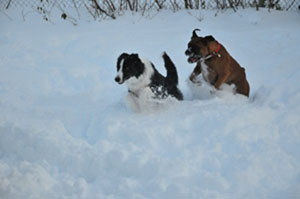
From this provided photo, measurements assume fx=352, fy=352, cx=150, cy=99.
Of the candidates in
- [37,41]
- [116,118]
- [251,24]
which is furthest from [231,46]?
[37,41]

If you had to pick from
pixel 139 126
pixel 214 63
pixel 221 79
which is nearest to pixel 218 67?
pixel 214 63

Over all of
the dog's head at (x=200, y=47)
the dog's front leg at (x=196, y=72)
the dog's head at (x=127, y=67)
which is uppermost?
the dog's head at (x=200, y=47)

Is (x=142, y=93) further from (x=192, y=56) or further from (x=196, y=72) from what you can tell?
(x=196, y=72)

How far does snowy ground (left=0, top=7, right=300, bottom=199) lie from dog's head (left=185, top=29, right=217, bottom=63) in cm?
67

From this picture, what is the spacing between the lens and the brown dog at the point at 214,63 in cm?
461

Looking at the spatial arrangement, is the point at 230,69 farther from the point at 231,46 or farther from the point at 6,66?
the point at 6,66

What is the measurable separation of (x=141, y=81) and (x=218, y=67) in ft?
3.56

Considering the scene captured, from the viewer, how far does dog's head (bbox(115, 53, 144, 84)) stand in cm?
452

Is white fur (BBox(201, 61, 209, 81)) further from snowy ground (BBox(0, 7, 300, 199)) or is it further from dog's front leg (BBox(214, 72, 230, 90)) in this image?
snowy ground (BBox(0, 7, 300, 199))

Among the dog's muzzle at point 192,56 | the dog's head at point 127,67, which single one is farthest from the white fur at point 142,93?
the dog's muzzle at point 192,56

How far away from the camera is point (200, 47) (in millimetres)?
4586

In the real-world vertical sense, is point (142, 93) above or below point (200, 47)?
below

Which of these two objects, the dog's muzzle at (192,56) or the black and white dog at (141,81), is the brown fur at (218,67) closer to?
the dog's muzzle at (192,56)

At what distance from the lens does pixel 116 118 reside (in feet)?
14.7
